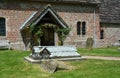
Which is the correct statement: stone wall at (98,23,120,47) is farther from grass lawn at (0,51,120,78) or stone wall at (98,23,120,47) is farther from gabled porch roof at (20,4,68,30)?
grass lawn at (0,51,120,78)

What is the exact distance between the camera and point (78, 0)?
109ft

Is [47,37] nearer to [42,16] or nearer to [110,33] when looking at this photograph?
[42,16]

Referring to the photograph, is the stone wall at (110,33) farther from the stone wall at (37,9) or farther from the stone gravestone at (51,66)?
the stone gravestone at (51,66)

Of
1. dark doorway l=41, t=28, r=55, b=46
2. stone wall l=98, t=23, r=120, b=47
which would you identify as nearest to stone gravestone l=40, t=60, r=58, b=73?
dark doorway l=41, t=28, r=55, b=46

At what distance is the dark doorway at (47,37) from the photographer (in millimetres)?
29844

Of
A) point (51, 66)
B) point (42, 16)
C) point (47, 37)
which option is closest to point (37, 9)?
point (42, 16)

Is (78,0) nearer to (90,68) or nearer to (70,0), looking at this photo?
(70,0)

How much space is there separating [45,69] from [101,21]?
2377 centimetres

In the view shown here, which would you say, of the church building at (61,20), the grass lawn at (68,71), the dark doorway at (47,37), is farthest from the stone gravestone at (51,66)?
the dark doorway at (47,37)

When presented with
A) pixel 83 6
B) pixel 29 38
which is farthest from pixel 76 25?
pixel 29 38

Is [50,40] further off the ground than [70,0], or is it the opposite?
[70,0]

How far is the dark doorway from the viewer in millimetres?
29844

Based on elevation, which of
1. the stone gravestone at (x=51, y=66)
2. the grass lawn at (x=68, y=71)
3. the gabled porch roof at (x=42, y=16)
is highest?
the gabled porch roof at (x=42, y=16)

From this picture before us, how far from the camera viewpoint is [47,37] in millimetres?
30453
